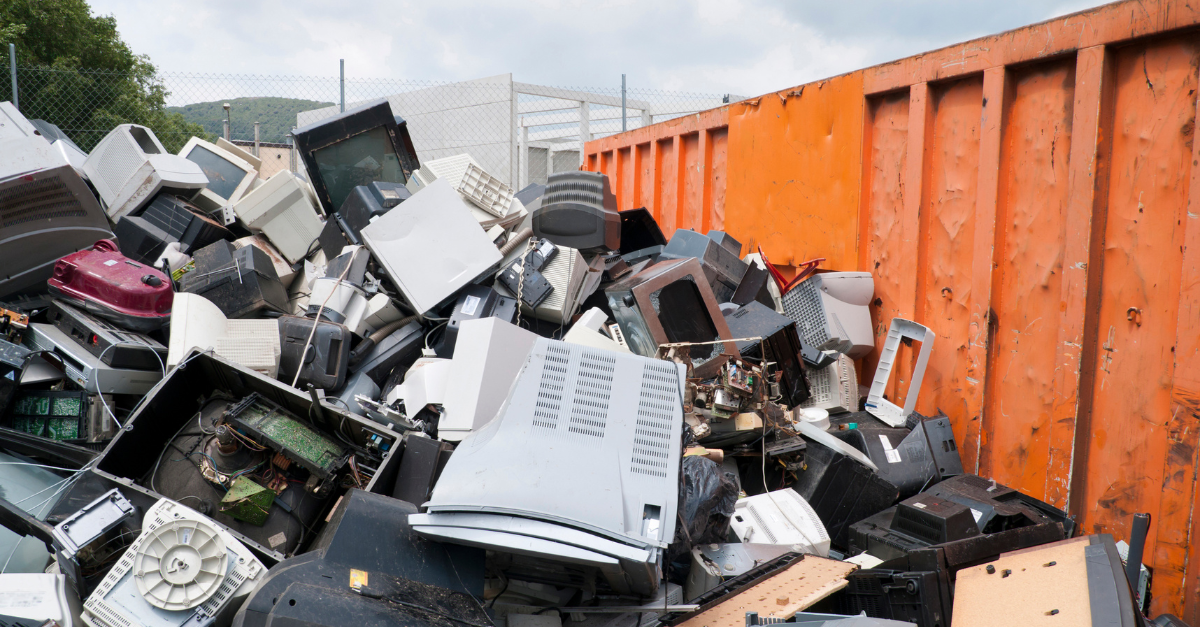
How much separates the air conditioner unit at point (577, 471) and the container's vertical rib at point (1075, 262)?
1.66 meters

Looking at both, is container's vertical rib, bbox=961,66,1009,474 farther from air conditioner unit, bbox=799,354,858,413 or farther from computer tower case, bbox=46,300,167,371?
computer tower case, bbox=46,300,167,371

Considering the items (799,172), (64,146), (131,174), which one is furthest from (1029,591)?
(64,146)

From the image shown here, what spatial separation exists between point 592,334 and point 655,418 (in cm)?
117

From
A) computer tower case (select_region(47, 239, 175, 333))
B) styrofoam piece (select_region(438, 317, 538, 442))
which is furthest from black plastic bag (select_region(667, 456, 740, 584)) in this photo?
computer tower case (select_region(47, 239, 175, 333))

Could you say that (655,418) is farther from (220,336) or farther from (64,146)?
(64,146)

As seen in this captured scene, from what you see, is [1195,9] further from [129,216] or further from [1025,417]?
[129,216]

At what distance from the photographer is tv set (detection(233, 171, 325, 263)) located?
161 inches

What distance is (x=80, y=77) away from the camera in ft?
20.8

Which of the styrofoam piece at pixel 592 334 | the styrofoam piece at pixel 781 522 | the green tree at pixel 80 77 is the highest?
the green tree at pixel 80 77

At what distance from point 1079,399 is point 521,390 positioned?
2.20m

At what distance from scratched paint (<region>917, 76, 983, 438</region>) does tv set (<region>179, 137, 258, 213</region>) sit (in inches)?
172

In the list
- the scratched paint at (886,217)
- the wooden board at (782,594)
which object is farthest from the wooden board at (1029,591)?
the scratched paint at (886,217)

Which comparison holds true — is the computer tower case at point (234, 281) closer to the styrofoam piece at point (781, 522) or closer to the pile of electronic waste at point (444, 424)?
the pile of electronic waste at point (444, 424)

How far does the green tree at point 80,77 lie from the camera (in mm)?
6348
